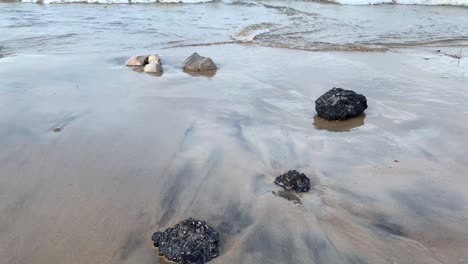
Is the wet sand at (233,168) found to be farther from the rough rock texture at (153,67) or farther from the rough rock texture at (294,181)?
the rough rock texture at (153,67)

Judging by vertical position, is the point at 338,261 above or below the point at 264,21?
above

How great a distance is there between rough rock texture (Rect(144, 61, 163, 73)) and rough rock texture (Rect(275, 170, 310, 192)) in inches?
152

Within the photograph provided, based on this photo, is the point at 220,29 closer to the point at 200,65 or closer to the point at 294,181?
the point at 200,65

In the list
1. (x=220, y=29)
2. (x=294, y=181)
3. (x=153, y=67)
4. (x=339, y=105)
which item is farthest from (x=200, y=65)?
(x=220, y=29)

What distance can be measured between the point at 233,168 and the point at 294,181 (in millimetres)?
549

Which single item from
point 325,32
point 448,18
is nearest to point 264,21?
point 325,32

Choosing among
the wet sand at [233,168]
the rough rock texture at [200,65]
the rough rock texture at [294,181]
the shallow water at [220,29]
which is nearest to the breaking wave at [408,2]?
the shallow water at [220,29]

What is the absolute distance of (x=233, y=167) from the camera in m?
3.42

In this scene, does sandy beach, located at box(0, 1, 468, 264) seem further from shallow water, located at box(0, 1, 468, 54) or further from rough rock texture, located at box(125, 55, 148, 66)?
shallow water, located at box(0, 1, 468, 54)

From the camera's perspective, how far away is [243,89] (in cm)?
555

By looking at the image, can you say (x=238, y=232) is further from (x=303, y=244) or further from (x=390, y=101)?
(x=390, y=101)

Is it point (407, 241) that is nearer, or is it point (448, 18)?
point (407, 241)

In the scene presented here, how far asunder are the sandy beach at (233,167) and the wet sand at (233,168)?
0.04 ft

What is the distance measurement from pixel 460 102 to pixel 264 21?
330 inches
